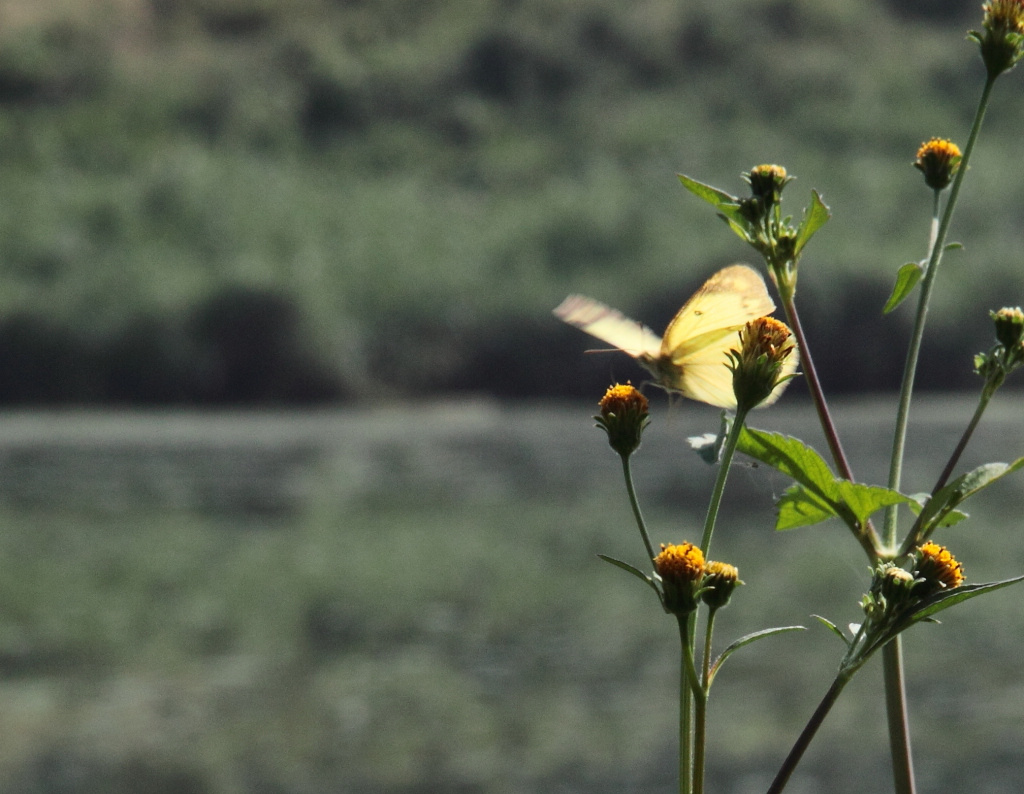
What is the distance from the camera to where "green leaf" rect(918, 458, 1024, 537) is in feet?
4.23

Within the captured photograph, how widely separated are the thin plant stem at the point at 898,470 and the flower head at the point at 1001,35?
0.46 feet

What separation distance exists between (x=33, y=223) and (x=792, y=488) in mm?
132926

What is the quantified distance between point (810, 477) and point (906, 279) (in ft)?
0.80

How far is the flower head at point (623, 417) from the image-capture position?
1431 millimetres

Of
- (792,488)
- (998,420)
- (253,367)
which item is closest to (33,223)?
(253,367)

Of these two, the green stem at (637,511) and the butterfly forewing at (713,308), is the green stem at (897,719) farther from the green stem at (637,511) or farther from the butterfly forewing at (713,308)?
the butterfly forewing at (713,308)

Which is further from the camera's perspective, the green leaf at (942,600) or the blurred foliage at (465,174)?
the blurred foliage at (465,174)

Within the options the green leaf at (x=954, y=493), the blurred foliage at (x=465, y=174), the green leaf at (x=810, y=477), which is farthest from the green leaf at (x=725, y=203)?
the blurred foliage at (x=465, y=174)

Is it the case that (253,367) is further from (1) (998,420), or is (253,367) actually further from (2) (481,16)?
(2) (481,16)

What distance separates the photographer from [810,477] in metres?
1.34

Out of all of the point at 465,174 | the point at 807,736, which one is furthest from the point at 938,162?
the point at 465,174

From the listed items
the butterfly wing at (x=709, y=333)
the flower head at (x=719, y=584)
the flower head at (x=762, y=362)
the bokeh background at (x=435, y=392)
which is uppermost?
the bokeh background at (x=435, y=392)

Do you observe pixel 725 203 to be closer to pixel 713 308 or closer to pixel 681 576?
pixel 713 308

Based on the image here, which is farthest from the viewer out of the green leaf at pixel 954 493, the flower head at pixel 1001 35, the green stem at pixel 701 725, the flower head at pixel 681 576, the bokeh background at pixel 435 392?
the bokeh background at pixel 435 392
